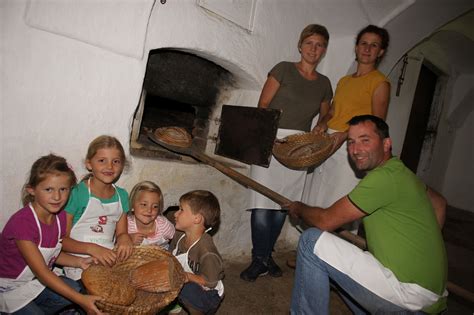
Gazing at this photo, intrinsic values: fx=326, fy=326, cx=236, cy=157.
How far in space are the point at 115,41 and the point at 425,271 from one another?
209 centimetres

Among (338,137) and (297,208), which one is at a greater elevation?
(338,137)

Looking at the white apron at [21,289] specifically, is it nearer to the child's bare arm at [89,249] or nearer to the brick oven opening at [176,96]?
the child's bare arm at [89,249]

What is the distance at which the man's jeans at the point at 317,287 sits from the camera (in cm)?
165

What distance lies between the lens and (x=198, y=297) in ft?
5.87

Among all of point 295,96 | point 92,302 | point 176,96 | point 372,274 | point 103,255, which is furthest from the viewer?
→ point 176,96

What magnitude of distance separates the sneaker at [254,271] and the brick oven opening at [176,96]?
3.52ft

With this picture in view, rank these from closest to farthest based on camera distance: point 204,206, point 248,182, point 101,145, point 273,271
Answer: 1. point 101,145
2. point 204,206
3. point 248,182
4. point 273,271

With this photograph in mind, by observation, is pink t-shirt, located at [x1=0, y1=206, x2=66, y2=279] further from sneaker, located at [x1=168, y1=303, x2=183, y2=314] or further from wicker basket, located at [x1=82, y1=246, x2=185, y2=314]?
sneaker, located at [x1=168, y1=303, x2=183, y2=314]

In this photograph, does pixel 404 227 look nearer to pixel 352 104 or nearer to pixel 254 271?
pixel 352 104

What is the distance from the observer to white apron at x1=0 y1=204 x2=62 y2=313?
4.92ft

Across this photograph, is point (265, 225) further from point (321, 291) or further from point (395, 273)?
point (395, 273)

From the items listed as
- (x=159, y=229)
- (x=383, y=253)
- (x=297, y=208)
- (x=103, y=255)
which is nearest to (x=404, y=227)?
(x=383, y=253)

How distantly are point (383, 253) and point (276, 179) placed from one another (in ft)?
3.56

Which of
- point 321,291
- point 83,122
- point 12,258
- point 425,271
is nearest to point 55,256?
point 12,258
